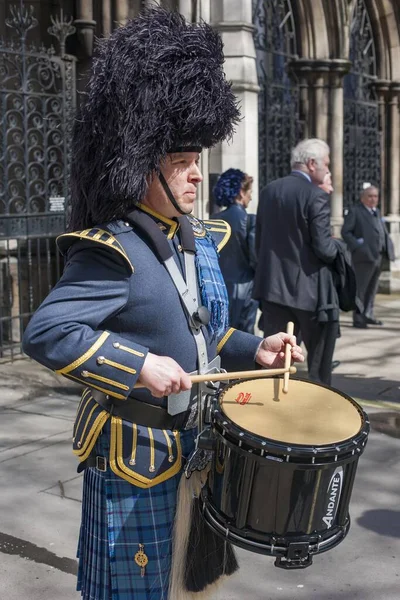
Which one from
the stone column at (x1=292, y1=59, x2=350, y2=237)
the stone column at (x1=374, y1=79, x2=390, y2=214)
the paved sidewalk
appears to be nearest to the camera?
the paved sidewalk

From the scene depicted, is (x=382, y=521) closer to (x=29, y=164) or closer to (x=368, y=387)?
(x=368, y=387)

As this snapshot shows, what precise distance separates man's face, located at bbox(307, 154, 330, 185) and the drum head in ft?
12.3

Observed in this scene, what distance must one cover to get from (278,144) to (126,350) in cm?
1020

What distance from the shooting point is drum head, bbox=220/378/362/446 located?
7.35ft

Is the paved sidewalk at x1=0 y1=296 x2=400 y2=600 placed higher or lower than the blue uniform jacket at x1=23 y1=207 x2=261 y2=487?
lower

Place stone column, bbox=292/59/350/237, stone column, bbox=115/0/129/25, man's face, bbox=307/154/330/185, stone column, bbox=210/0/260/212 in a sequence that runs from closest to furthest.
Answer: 1. man's face, bbox=307/154/330/185
2. stone column, bbox=210/0/260/212
3. stone column, bbox=115/0/129/25
4. stone column, bbox=292/59/350/237

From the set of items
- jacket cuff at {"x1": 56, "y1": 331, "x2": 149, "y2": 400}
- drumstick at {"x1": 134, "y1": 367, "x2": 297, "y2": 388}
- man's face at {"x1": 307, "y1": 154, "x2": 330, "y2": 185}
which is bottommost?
drumstick at {"x1": 134, "y1": 367, "x2": 297, "y2": 388}

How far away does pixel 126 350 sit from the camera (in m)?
2.29

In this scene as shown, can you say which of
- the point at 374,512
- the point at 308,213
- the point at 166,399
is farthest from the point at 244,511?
the point at 308,213

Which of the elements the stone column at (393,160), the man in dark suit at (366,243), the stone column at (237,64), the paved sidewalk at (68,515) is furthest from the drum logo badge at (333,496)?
the stone column at (393,160)

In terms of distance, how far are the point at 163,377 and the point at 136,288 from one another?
0.88ft

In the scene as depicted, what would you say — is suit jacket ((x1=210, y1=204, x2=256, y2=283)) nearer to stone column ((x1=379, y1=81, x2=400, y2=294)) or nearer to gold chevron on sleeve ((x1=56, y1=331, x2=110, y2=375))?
gold chevron on sleeve ((x1=56, y1=331, x2=110, y2=375))

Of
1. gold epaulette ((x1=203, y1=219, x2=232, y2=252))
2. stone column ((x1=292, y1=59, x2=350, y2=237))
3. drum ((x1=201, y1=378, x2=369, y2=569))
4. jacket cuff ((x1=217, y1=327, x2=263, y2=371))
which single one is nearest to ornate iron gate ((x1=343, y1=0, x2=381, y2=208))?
stone column ((x1=292, y1=59, x2=350, y2=237))

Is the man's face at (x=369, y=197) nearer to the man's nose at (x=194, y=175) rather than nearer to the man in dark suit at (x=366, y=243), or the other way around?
the man in dark suit at (x=366, y=243)
